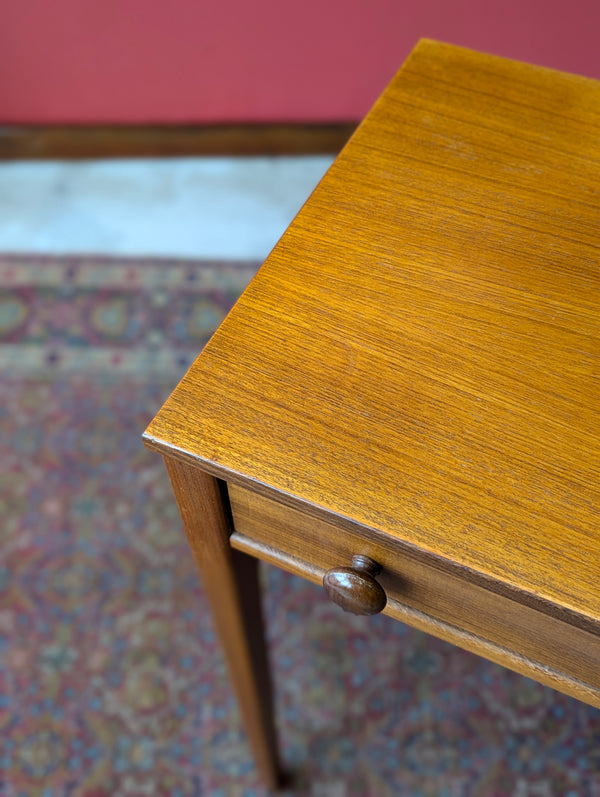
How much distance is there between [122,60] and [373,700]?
1.39 meters

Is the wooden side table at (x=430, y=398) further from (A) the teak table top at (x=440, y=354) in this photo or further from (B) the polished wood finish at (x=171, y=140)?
(B) the polished wood finish at (x=171, y=140)

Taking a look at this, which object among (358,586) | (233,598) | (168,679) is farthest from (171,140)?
(358,586)

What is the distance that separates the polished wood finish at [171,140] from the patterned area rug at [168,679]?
760 millimetres

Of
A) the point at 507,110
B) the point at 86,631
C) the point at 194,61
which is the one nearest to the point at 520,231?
the point at 507,110

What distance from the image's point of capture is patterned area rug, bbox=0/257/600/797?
0.98 m

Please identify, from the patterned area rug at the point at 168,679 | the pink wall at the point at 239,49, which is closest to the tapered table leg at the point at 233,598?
the patterned area rug at the point at 168,679

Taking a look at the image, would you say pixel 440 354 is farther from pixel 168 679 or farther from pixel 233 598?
pixel 168 679

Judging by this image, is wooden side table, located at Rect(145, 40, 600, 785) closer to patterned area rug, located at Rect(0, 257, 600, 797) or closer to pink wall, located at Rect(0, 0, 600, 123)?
patterned area rug, located at Rect(0, 257, 600, 797)

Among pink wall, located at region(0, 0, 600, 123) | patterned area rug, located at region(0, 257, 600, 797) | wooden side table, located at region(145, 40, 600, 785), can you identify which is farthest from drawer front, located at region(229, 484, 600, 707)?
pink wall, located at region(0, 0, 600, 123)

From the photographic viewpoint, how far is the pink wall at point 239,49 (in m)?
1.48

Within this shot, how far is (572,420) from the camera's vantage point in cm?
45

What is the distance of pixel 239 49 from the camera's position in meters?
1.59

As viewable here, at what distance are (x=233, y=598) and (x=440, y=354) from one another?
11.5 inches

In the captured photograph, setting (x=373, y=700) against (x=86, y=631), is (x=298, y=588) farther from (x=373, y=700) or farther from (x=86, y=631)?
(x=86, y=631)
